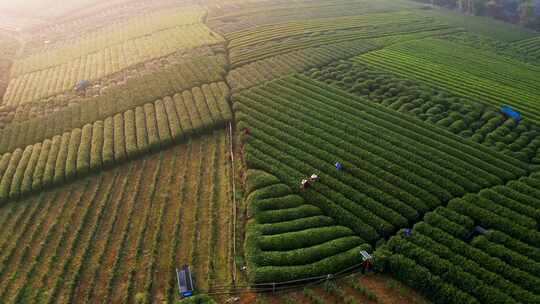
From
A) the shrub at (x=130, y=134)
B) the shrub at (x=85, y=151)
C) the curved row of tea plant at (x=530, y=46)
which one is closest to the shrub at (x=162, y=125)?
the shrub at (x=130, y=134)

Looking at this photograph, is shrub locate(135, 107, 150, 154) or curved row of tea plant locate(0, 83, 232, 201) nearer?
curved row of tea plant locate(0, 83, 232, 201)

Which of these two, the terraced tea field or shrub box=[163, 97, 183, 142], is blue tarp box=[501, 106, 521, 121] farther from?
shrub box=[163, 97, 183, 142]

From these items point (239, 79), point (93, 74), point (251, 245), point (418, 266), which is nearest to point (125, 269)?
point (251, 245)

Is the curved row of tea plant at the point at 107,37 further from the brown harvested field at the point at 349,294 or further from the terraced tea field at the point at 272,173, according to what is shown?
the brown harvested field at the point at 349,294

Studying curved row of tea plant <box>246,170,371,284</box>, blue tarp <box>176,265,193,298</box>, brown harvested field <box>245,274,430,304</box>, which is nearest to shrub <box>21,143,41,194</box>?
blue tarp <box>176,265,193,298</box>

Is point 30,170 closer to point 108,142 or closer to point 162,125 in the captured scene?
point 108,142

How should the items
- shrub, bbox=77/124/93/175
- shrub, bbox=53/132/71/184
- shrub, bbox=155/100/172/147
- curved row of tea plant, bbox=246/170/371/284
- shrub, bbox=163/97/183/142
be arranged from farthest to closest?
1. shrub, bbox=163/97/183/142
2. shrub, bbox=155/100/172/147
3. shrub, bbox=77/124/93/175
4. shrub, bbox=53/132/71/184
5. curved row of tea plant, bbox=246/170/371/284
